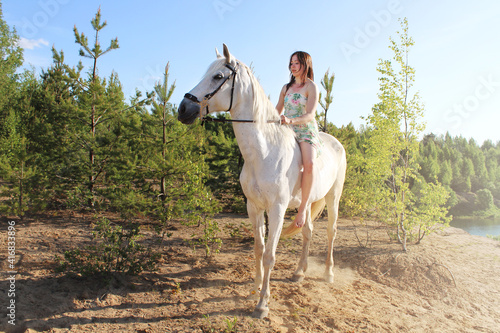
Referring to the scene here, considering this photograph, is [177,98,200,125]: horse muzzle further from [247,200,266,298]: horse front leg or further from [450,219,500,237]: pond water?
[450,219,500,237]: pond water

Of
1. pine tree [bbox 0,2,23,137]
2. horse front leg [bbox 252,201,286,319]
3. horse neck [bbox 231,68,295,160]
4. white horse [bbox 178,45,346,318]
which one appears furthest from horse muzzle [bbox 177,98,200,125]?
pine tree [bbox 0,2,23,137]

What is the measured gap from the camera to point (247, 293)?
344 centimetres

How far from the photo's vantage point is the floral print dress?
330 cm

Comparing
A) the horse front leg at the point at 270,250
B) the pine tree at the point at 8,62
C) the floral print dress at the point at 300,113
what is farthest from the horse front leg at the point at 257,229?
the pine tree at the point at 8,62

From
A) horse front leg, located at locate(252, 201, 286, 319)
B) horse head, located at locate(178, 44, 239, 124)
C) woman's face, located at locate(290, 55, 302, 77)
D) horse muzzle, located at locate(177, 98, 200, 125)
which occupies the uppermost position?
woman's face, located at locate(290, 55, 302, 77)

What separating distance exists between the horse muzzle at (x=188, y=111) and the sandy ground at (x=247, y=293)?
1.88 metres

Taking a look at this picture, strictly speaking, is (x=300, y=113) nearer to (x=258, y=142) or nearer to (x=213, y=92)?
(x=258, y=142)

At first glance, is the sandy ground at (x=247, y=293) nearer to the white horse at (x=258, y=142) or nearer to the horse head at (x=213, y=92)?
the white horse at (x=258, y=142)

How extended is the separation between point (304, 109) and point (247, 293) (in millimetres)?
2318

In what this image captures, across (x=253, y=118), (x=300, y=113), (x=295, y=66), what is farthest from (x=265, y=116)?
(x=295, y=66)

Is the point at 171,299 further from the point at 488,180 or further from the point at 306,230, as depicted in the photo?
the point at 488,180

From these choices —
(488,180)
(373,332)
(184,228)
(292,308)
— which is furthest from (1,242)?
(488,180)

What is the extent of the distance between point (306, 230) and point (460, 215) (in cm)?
1765

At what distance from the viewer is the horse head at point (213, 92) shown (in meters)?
2.54
